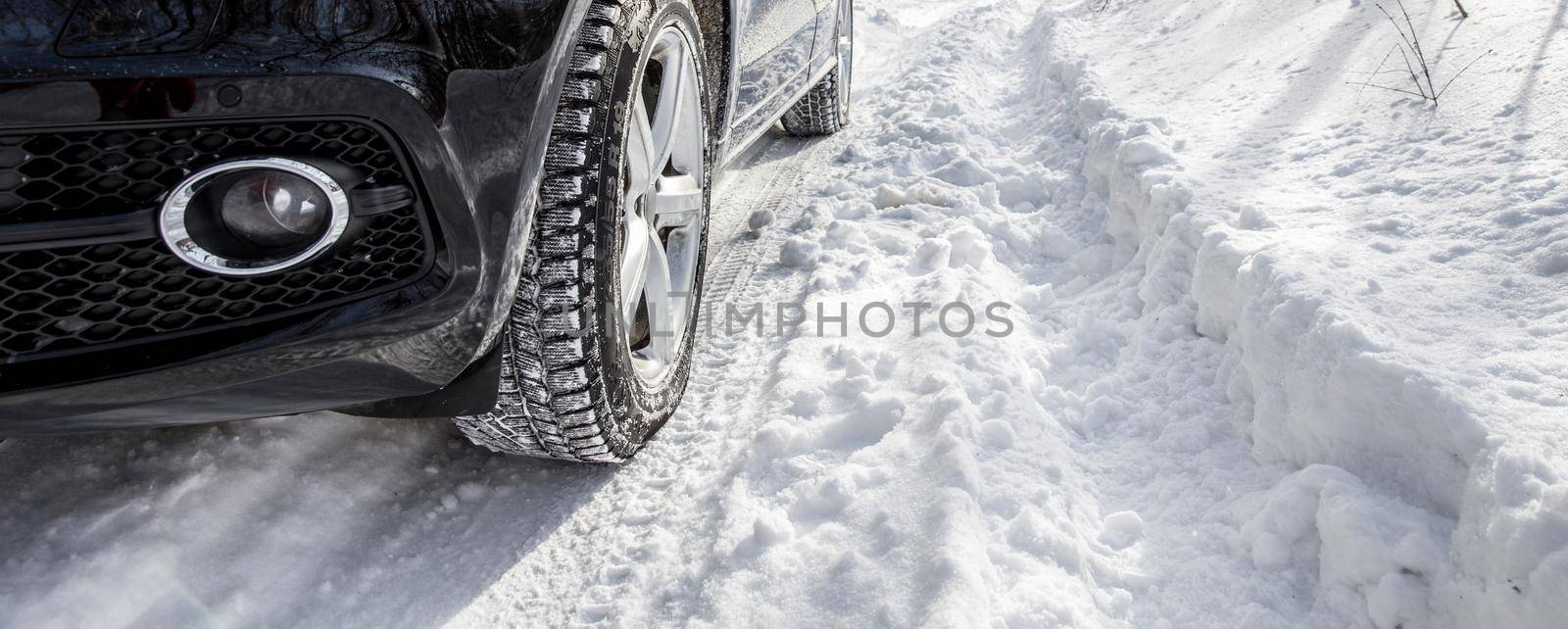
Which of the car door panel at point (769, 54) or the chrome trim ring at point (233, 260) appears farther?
the car door panel at point (769, 54)

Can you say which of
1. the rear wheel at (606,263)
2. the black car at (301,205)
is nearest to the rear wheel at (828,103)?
the rear wheel at (606,263)

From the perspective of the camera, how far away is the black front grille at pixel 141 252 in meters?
0.99

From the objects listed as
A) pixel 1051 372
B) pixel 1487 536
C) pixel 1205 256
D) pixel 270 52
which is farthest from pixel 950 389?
pixel 270 52

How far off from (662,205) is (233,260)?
943 mm

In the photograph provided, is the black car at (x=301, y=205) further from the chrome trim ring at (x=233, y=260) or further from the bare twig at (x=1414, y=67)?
the bare twig at (x=1414, y=67)

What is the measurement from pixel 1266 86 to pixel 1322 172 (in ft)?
2.99

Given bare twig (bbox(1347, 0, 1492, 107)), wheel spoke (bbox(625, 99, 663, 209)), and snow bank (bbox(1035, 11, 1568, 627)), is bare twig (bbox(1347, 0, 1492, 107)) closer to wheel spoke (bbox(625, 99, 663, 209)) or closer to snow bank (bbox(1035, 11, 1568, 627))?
snow bank (bbox(1035, 11, 1568, 627))

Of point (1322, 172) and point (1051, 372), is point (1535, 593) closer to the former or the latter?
point (1051, 372)

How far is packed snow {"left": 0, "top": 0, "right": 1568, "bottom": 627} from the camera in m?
1.32

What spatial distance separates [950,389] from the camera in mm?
1805

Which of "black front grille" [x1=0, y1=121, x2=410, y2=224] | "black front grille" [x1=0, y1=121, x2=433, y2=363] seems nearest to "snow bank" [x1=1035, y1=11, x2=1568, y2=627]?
"black front grille" [x1=0, y1=121, x2=433, y2=363]

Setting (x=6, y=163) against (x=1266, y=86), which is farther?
(x=1266, y=86)

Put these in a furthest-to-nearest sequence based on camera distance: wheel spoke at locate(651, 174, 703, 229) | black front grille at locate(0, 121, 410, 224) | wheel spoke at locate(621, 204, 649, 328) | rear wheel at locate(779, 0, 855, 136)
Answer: rear wheel at locate(779, 0, 855, 136), wheel spoke at locate(651, 174, 703, 229), wheel spoke at locate(621, 204, 649, 328), black front grille at locate(0, 121, 410, 224)

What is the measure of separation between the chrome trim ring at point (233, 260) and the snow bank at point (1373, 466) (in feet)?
4.84
